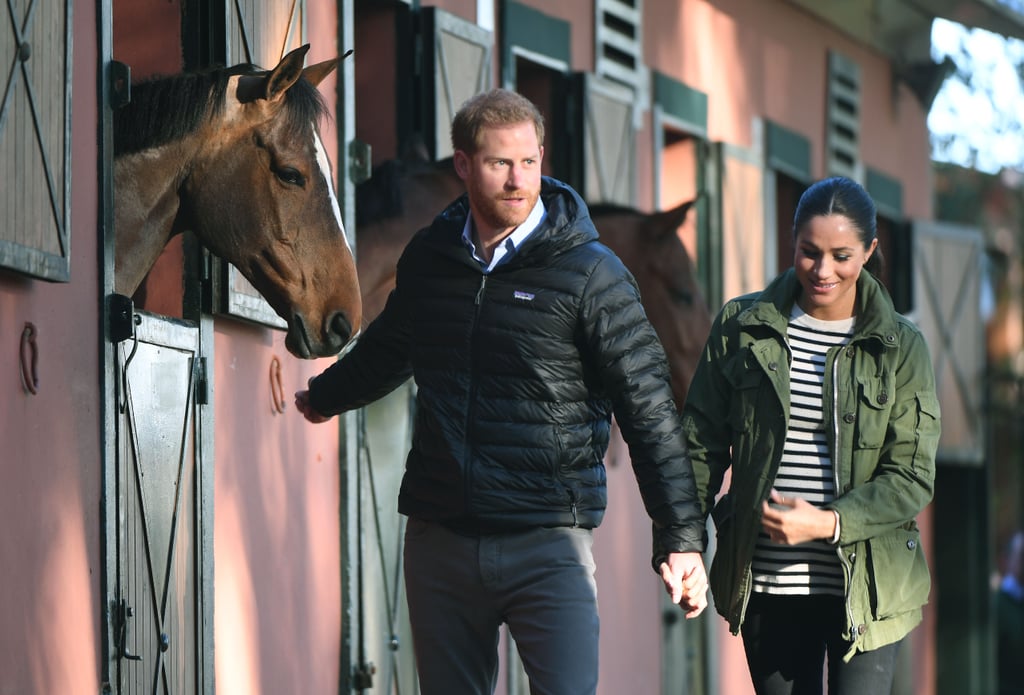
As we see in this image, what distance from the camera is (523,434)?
399 cm

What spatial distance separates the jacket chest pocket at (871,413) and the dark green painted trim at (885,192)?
10.1 meters

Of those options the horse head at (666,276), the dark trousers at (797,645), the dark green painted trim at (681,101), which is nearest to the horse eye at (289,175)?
the dark trousers at (797,645)

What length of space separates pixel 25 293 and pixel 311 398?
27.3 inches

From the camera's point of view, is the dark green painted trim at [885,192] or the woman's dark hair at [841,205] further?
the dark green painted trim at [885,192]

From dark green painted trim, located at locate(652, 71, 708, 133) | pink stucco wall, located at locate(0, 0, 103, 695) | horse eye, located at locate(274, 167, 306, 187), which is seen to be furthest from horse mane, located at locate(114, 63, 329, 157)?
dark green painted trim, located at locate(652, 71, 708, 133)

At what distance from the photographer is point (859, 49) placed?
14.4 meters

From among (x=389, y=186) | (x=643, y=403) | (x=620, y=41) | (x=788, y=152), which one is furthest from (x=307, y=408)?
(x=788, y=152)

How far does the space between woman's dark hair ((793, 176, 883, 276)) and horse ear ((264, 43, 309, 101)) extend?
1589 mm

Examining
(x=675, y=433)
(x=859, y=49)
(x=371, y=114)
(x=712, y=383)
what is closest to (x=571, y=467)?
(x=675, y=433)

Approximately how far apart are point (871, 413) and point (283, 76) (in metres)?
1.99

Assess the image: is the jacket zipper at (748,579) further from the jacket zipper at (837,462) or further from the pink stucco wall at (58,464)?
the pink stucco wall at (58,464)

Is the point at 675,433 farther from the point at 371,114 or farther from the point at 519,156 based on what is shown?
the point at 371,114

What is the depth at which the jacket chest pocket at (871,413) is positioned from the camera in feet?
14.2

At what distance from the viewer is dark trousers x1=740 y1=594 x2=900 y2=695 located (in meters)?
4.30
